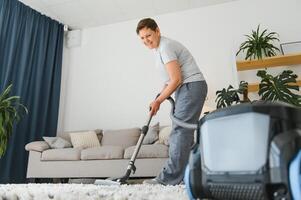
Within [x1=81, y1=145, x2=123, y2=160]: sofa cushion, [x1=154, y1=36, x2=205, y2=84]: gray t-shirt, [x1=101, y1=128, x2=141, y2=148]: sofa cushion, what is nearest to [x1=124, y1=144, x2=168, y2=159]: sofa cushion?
[x1=81, y1=145, x2=123, y2=160]: sofa cushion

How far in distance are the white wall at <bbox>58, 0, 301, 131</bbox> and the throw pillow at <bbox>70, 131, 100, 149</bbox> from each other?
563 mm

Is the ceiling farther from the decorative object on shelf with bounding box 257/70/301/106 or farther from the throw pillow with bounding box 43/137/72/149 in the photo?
the throw pillow with bounding box 43/137/72/149

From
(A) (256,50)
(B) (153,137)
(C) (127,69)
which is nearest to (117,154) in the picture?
(B) (153,137)

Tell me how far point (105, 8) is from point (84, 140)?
1.99 meters

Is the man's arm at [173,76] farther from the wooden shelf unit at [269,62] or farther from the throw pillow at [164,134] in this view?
the wooden shelf unit at [269,62]

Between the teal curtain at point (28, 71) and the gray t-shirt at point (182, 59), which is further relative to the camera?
the teal curtain at point (28, 71)

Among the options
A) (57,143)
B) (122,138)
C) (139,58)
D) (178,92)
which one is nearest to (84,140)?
(57,143)

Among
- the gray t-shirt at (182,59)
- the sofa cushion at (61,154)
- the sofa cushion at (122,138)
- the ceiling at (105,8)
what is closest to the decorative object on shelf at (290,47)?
the ceiling at (105,8)

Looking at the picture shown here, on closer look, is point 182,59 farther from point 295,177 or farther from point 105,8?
point 105,8

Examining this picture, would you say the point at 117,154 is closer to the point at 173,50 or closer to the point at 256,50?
the point at 173,50

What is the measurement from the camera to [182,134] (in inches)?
67.9

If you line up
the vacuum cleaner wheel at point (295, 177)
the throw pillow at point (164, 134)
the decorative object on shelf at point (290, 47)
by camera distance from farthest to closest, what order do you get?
the decorative object on shelf at point (290, 47)
the throw pillow at point (164, 134)
the vacuum cleaner wheel at point (295, 177)

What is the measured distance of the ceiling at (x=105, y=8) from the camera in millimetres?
4160

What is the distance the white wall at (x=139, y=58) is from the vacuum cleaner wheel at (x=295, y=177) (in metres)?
3.24
